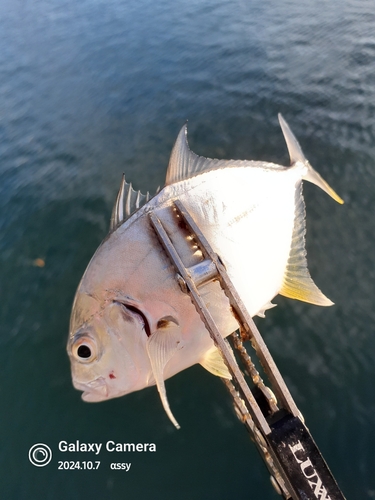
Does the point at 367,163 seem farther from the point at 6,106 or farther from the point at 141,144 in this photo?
the point at 6,106

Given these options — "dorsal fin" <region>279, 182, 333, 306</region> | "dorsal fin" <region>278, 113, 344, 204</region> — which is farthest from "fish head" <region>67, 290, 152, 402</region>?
"dorsal fin" <region>278, 113, 344, 204</region>

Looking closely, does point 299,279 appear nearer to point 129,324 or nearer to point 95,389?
point 129,324

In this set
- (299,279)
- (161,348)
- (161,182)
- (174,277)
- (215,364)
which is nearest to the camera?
(161,348)

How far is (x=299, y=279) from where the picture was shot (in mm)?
3162

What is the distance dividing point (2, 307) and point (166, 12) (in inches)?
415

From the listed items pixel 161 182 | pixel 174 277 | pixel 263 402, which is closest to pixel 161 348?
pixel 174 277

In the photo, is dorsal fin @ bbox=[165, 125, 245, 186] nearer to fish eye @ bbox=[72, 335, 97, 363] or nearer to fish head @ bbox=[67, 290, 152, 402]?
fish head @ bbox=[67, 290, 152, 402]

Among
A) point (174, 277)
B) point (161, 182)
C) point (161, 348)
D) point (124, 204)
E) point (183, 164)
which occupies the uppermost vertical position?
point (183, 164)

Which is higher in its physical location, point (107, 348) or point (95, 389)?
point (107, 348)

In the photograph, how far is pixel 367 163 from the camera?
497cm

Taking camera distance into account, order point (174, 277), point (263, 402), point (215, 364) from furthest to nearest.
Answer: point (215, 364)
point (174, 277)
point (263, 402)

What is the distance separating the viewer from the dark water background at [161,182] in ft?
10.2

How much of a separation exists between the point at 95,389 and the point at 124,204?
4.78 ft

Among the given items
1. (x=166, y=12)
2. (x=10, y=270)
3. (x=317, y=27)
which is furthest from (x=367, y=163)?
(x=166, y=12)
